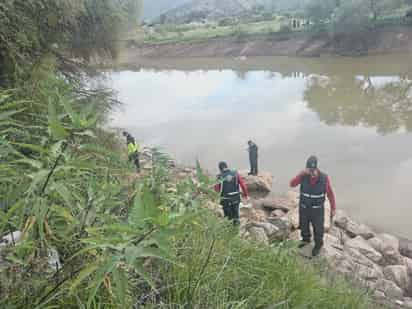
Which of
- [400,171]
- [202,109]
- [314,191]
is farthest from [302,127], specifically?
[314,191]

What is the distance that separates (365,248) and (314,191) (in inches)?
73.9

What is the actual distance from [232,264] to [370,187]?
27.0ft

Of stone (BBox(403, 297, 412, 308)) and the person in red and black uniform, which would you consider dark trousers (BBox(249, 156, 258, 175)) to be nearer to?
the person in red and black uniform

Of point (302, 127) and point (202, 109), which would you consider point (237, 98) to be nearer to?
point (202, 109)

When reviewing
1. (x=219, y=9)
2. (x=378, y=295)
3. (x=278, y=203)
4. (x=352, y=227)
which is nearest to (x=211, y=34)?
(x=278, y=203)

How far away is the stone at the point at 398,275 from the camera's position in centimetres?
556

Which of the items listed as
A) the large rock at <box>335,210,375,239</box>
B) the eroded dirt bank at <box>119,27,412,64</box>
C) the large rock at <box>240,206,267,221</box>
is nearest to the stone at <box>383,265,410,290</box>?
the large rock at <box>335,210,375,239</box>

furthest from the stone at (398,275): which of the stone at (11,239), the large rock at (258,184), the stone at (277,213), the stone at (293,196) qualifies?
the stone at (11,239)

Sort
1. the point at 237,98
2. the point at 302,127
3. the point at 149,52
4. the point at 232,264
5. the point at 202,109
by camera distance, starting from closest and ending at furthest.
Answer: the point at 232,264 → the point at 302,127 → the point at 202,109 → the point at 237,98 → the point at 149,52

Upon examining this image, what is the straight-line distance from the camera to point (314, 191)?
5531 mm

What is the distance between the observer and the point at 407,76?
2398 cm

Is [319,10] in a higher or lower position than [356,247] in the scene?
higher

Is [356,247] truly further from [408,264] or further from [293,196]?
[293,196]

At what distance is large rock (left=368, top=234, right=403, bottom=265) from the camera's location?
6418mm
